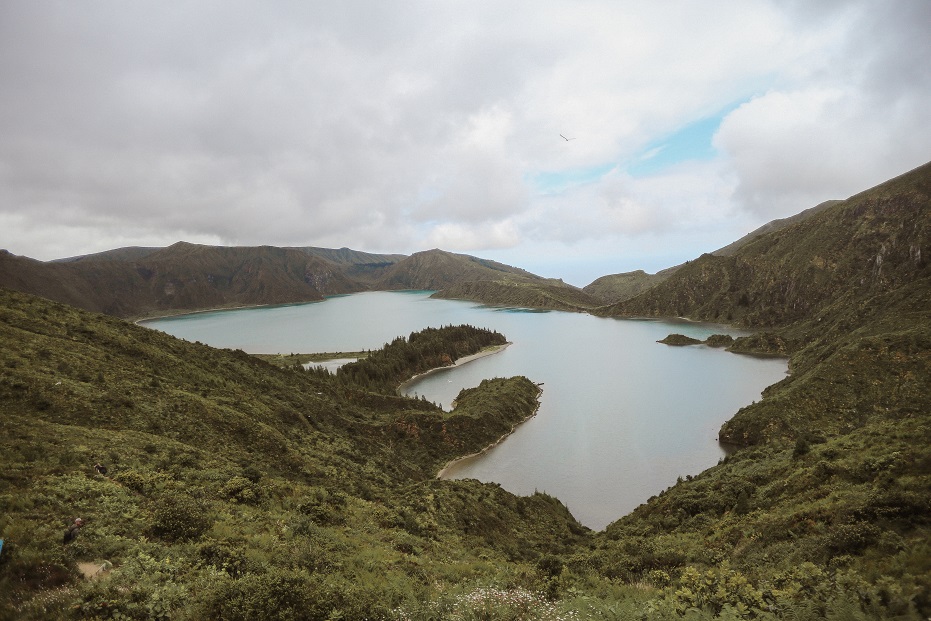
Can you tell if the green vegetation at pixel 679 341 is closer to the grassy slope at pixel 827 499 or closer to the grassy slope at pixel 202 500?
the grassy slope at pixel 827 499

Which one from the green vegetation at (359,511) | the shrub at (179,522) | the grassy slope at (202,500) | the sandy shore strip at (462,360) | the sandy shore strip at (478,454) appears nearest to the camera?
the grassy slope at (202,500)

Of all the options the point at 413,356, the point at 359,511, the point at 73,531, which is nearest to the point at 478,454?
the point at 359,511

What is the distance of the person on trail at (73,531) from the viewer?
10.7 m

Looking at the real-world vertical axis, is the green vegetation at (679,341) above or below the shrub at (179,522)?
below

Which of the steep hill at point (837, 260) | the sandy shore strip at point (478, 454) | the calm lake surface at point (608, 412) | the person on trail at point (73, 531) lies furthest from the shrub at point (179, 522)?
the steep hill at point (837, 260)

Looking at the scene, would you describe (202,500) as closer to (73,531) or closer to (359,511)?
(73,531)

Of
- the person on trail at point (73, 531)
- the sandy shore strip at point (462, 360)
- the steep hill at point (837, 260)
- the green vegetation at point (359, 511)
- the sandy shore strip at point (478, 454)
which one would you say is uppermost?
the steep hill at point (837, 260)

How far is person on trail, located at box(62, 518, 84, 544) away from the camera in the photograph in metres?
10.7

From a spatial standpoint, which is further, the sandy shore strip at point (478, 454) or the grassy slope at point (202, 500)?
the sandy shore strip at point (478, 454)

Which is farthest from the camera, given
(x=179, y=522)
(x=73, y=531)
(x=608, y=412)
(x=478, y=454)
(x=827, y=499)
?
(x=608, y=412)

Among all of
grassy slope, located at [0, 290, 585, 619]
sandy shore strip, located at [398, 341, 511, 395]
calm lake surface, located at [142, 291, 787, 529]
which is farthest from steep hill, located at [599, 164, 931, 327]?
grassy slope, located at [0, 290, 585, 619]

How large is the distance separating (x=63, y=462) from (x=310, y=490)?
11117 millimetres

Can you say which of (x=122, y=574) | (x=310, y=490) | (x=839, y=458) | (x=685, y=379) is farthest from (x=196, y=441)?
(x=685, y=379)

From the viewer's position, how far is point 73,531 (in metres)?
10.9
